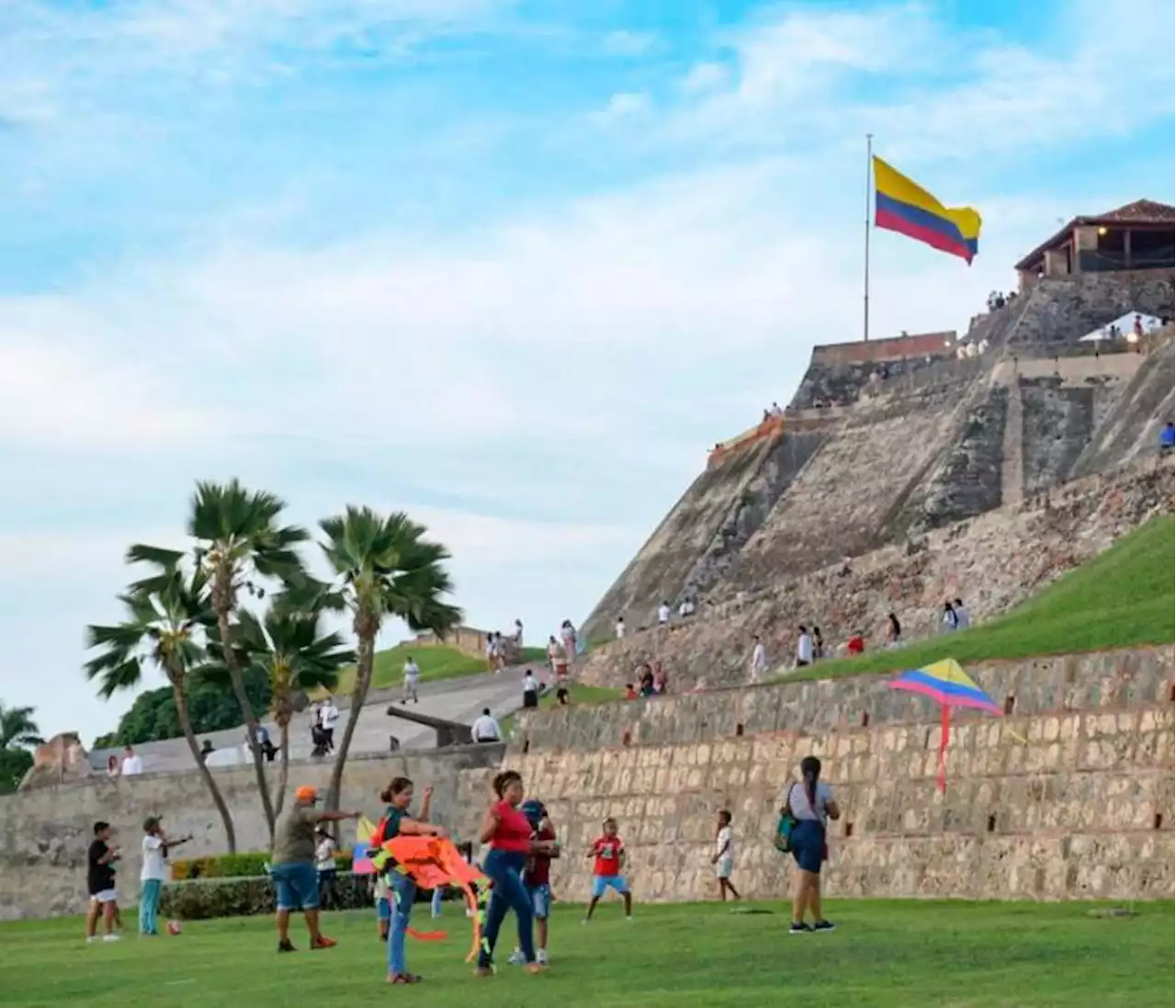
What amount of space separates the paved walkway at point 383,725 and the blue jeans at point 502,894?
2494cm

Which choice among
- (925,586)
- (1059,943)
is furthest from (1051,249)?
(1059,943)

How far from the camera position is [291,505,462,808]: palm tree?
3588 centimetres

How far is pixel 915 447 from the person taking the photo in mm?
60875

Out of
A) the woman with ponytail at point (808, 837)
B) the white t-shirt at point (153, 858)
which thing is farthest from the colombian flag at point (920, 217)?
the woman with ponytail at point (808, 837)

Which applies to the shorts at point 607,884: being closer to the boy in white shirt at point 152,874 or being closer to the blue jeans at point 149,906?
the boy in white shirt at point 152,874

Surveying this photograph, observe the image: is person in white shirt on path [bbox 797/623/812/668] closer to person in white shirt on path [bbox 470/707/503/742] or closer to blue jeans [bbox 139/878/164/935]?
person in white shirt on path [bbox 470/707/503/742]

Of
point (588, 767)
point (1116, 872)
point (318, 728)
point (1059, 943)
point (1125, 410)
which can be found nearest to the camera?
point (1059, 943)

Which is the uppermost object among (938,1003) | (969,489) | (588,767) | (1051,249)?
(1051,249)

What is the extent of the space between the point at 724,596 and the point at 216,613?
2124 cm

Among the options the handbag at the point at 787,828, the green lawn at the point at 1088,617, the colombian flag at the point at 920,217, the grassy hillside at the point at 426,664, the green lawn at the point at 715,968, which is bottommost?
the green lawn at the point at 715,968

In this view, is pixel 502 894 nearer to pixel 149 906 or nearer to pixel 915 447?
pixel 149 906

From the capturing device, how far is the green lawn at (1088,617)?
2619 cm

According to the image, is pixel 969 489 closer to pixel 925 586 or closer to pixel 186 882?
pixel 925 586

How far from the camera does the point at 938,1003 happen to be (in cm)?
1198
